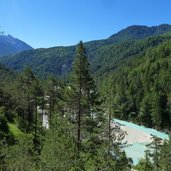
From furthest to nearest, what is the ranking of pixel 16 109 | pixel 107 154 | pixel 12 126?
pixel 16 109
pixel 12 126
pixel 107 154

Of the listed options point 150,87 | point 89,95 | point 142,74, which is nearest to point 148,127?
point 150,87

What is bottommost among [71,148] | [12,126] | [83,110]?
[12,126]

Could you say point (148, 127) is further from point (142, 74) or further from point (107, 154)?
point (107, 154)

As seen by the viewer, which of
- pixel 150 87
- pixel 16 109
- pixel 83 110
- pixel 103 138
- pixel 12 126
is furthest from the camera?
pixel 150 87

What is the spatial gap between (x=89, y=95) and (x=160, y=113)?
9785cm

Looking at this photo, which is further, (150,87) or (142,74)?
(142,74)

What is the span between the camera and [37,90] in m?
81.7

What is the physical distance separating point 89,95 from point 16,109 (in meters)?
52.1

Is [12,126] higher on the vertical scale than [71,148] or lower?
lower

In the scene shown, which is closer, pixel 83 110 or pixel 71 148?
pixel 71 148

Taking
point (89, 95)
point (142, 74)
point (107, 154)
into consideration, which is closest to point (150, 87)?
point (142, 74)

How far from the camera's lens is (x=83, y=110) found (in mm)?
40781

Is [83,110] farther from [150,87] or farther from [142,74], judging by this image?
[142,74]

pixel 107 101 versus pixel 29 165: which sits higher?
pixel 107 101
